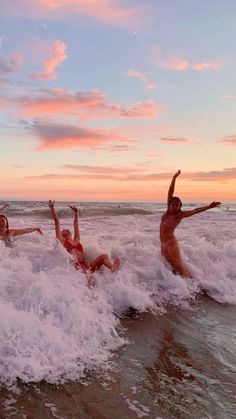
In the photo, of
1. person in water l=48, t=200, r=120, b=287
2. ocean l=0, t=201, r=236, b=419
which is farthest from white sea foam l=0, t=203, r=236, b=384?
person in water l=48, t=200, r=120, b=287

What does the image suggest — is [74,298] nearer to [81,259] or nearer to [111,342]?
[111,342]

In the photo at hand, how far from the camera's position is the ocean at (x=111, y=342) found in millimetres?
4059

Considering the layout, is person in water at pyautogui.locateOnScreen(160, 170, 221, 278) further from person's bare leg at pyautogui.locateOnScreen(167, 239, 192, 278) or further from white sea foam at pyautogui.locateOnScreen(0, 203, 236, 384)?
white sea foam at pyautogui.locateOnScreen(0, 203, 236, 384)

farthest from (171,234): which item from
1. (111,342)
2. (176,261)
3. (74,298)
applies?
(111,342)

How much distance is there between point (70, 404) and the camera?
3973 mm

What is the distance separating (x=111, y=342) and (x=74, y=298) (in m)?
0.98

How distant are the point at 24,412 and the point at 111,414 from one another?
804 millimetres

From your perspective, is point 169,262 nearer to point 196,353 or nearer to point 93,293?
point 93,293

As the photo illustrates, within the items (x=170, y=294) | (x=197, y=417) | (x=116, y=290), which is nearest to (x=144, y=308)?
(x=116, y=290)

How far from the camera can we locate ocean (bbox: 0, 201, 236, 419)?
4059mm

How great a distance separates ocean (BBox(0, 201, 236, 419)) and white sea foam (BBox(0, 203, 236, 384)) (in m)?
0.02

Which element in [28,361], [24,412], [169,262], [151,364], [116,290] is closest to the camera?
[24,412]

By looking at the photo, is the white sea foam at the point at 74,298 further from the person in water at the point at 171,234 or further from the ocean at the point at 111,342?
the person in water at the point at 171,234

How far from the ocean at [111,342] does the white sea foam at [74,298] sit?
0.02m
